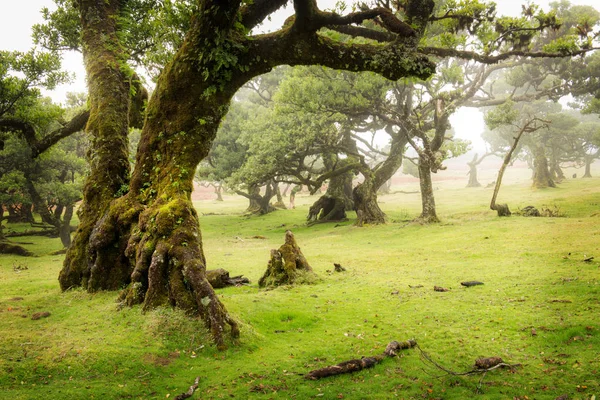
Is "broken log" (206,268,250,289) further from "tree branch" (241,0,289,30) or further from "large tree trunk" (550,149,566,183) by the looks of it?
"large tree trunk" (550,149,566,183)

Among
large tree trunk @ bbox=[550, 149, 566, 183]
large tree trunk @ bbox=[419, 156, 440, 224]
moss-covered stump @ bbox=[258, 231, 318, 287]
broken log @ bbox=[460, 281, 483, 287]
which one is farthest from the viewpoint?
large tree trunk @ bbox=[550, 149, 566, 183]

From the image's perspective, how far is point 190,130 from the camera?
7.99m

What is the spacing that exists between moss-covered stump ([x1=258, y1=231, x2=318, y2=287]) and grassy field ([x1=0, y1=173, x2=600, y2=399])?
0.49 m

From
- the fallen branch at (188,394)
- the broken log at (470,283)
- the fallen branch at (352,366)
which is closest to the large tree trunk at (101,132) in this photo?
the fallen branch at (188,394)

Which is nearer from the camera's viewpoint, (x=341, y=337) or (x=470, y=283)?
(x=341, y=337)

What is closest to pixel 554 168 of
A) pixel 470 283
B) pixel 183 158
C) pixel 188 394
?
pixel 470 283

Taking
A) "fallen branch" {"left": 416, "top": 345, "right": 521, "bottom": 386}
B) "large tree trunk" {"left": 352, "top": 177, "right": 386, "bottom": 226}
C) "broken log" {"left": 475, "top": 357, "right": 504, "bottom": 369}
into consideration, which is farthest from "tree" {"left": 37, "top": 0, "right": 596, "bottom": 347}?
"large tree trunk" {"left": 352, "top": 177, "right": 386, "bottom": 226}

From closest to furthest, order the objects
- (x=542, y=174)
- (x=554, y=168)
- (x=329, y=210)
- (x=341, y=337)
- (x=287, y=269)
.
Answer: (x=341, y=337) < (x=287, y=269) < (x=329, y=210) < (x=542, y=174) < (x=554, y=168)

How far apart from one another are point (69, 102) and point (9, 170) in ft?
44.3

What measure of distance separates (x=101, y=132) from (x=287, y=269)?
20.0 ft

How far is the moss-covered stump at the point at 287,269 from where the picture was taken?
9.80 meters

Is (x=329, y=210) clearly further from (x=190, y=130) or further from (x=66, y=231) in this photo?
(x=190, y=130)

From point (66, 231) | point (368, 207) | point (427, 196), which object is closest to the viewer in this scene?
point (66, 231)

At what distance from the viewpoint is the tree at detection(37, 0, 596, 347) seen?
674cm
